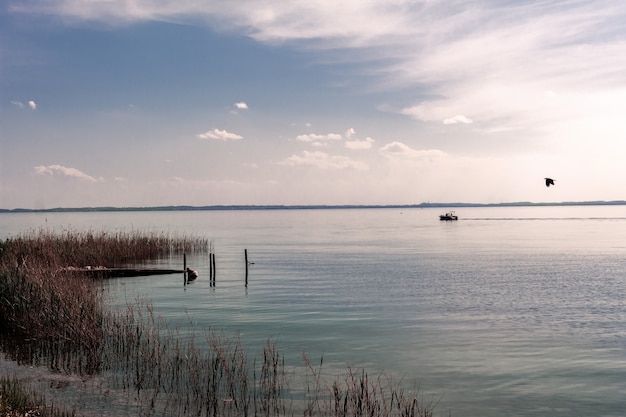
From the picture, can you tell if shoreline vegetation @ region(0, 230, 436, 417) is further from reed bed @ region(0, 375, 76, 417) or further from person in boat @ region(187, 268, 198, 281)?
person in boat @ region(187, 268, 198, 281)

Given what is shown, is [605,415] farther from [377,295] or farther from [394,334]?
[377,295]

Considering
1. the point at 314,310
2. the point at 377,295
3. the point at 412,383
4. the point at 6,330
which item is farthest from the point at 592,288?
the point at 6,330

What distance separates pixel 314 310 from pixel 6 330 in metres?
15.5

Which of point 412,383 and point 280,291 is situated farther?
point 280,291

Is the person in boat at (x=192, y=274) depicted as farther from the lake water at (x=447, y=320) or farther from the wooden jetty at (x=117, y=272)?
the wooden jetty at (x=117, y=272)

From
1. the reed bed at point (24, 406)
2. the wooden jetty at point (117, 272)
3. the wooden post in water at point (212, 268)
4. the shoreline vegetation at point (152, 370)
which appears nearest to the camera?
the reed bed at point (24, 406)

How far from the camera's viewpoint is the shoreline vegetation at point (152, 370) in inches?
623

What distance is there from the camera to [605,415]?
16.7m

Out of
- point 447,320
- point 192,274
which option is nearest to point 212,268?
point 192,274

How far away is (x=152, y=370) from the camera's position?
18.8 meters

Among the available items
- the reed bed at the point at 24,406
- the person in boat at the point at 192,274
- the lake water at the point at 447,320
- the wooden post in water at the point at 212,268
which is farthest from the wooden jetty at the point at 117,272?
the reed bed at the point at 24,406

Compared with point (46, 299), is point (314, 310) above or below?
below

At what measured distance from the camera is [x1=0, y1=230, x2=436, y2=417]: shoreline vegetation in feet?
51.9

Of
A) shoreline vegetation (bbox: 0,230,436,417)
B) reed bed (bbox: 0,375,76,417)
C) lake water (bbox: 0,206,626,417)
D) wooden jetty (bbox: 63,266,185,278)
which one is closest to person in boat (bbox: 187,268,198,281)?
lake water (bbox: 0,206,626,417)
